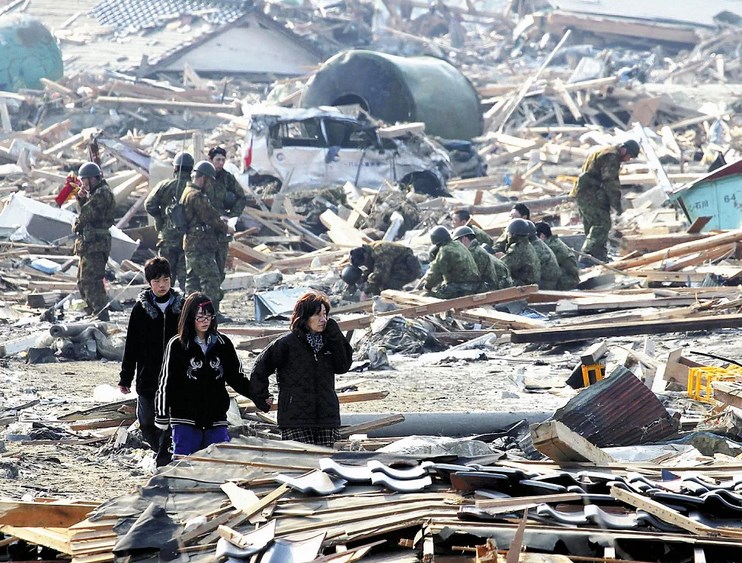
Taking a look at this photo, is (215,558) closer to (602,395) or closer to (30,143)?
(602,395)

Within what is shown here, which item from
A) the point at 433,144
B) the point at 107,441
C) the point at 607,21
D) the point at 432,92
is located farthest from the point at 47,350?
the point at 607,21

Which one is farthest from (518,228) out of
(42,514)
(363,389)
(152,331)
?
(42,514)

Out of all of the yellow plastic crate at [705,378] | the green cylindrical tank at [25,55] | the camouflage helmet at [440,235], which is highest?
the green cylindrical tank at [25,55]

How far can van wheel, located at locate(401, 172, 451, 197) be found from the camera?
985 inches

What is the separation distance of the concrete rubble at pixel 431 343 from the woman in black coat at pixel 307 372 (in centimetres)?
23

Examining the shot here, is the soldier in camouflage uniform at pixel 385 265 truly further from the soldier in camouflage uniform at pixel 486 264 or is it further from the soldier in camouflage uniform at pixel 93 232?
the soldier in camouflage uniform at pixel 93 232

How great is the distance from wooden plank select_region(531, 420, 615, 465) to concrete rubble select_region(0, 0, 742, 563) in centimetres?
1

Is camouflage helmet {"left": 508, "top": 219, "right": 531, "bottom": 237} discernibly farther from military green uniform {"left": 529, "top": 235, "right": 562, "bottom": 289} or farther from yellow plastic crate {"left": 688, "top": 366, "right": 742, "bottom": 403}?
yellow plastic crate {"left": 688, "top": 366, "right": 742, "bottom": 403}

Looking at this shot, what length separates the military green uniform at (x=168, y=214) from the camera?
49.5 feet

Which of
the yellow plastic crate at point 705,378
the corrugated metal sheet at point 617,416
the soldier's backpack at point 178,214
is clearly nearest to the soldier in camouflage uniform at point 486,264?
the soldier's backpack at point 178,214

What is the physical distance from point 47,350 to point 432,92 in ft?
59.3

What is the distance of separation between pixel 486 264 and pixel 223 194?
9.71ft

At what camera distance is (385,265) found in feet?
52.7

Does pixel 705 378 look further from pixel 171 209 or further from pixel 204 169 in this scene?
pixel 171 209
